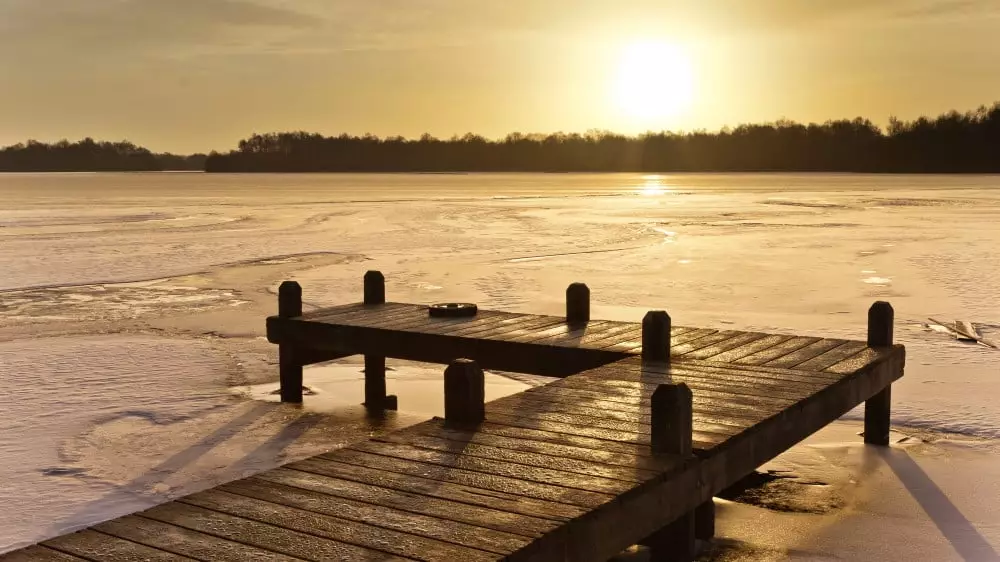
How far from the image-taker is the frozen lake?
7.27m

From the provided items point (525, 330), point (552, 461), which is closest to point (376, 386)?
point (525, 330)

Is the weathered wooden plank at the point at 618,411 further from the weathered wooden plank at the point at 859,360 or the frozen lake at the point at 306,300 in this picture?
the frozen lake at the point at 306,300

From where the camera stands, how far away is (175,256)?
74.0ft

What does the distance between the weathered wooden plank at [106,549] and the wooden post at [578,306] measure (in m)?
5.61

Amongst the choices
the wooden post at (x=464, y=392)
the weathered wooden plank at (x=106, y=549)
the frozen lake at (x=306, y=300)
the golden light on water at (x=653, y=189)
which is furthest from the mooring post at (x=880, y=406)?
the golden light on water at (x=653, y=189)

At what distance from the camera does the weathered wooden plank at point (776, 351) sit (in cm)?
713

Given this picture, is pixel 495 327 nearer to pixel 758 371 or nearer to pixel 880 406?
pixel 758 371

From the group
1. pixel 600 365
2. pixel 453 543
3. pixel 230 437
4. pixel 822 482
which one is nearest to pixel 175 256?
pixel 230 437

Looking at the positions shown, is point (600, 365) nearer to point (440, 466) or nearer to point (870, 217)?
point (440, 466)

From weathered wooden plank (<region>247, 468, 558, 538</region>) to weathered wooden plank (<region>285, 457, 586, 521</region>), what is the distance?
4cm

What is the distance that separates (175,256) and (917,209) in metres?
30.6

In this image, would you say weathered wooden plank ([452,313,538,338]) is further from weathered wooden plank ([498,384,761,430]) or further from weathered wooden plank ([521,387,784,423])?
weathered wooden plank ([498,384,761,430])

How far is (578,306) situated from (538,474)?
4.53 meters

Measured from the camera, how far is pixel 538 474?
4.41 metres
